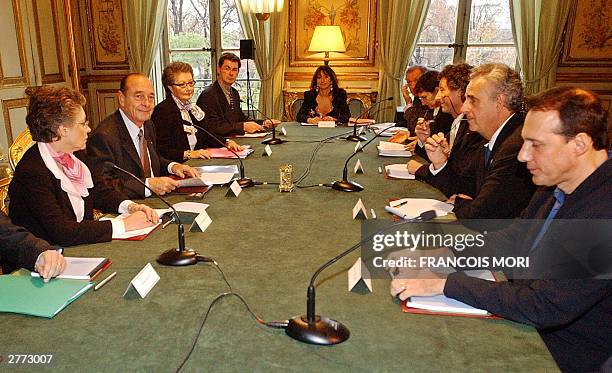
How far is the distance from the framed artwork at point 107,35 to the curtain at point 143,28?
108mm

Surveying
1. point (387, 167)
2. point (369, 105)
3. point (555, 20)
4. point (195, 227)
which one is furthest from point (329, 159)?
point (555, 20)

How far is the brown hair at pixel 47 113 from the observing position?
188 centimetres

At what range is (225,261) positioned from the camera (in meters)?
1.58

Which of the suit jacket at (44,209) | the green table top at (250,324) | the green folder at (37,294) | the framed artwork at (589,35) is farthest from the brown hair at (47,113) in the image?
the framed artwork at (589,35)

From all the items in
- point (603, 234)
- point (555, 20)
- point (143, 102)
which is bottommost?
point (603, 234)

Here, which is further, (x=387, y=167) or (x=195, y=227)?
(x=387, y=167)

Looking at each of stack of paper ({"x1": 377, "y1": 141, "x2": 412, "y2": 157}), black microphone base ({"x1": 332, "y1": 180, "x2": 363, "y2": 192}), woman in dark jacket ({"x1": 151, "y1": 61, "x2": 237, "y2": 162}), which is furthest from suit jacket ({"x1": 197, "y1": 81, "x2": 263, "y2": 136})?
black microphone base ({"x1": 332, "y1": 180, "x2": 363, "y2": 192})

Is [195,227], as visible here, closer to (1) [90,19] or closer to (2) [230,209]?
(2) [230,209]

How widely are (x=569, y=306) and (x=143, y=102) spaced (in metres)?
2.16

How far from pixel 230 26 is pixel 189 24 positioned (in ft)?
1.69

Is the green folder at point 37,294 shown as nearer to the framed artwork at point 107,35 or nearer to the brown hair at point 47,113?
the brown hair at point 47,113

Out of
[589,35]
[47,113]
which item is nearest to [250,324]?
[47,113]

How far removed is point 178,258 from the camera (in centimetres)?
156

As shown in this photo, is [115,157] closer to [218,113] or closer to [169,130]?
[169,130]
